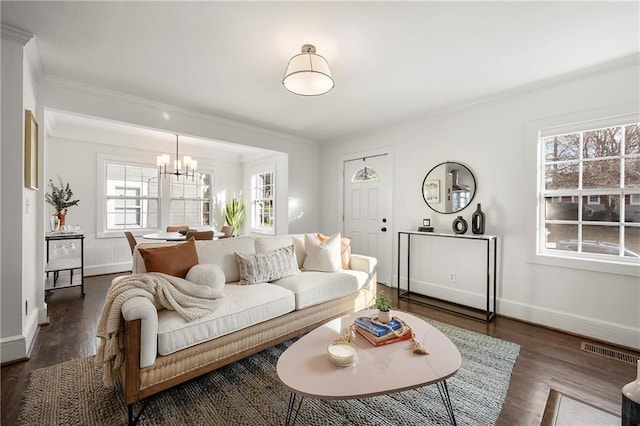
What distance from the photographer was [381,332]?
1702 mm

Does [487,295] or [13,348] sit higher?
[487,295]

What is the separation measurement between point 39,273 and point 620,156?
5.63 meters

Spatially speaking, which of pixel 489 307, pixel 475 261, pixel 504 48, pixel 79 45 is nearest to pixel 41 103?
pixel 79 45

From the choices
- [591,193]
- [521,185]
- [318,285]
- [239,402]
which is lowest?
[239,402]

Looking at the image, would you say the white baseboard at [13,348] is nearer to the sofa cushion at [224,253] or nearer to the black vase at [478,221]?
the sofa cushion at [224,253]

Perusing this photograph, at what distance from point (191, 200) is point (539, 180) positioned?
19.2 feet

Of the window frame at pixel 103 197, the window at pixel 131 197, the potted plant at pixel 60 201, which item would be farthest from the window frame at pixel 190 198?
the potted plant at pixel 60 201

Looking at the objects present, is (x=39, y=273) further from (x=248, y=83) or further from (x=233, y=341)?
(x=248, y=83)

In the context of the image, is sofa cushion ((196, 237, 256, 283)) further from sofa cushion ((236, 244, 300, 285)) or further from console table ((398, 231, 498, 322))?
console table ((398, 231, 498, 322))

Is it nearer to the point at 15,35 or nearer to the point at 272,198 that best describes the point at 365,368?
the point at 15,35

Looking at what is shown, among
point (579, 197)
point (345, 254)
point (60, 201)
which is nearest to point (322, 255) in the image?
point (345, 254)

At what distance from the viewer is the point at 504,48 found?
225 cm

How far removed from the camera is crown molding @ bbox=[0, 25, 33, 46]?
2.05m

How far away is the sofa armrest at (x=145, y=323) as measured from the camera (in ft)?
5.03
